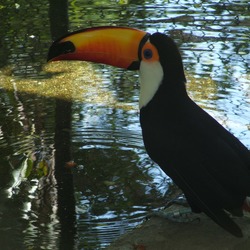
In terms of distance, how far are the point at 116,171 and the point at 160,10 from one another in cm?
339

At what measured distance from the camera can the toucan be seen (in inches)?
130

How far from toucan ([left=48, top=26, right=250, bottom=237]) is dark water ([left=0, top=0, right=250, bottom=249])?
59cm

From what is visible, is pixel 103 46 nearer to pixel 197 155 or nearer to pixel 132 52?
pixel 132 52

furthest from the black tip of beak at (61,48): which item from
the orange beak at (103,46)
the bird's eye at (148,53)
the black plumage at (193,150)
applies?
the black plumage at (193,150)

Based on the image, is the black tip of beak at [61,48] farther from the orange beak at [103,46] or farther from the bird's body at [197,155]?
the bird's body at [197,155]

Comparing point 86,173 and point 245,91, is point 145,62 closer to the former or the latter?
point 86,173

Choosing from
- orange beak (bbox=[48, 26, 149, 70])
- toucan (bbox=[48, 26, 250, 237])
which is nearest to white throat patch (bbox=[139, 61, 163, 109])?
toucan (bbox=[48, 26, 250, 237])

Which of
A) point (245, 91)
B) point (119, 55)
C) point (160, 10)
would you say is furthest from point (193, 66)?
point (119, 55)

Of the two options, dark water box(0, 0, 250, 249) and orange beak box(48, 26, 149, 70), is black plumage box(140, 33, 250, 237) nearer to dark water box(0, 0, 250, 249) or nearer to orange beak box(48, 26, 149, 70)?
orange beak box(48, 26, 149, 70)

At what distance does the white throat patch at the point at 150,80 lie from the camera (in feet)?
12.0

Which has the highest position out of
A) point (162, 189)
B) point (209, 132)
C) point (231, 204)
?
point (209, 132)

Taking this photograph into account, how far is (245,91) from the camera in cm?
552

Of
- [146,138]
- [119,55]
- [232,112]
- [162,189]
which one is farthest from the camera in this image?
[232,112]

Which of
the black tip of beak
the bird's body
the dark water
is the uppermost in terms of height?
the black tip of beak
